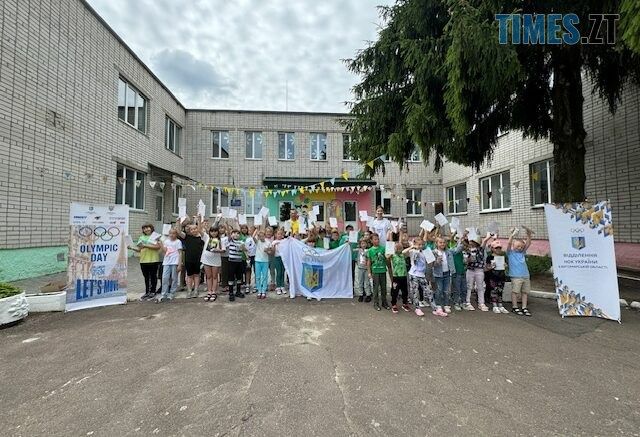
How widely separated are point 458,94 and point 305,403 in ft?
19.1

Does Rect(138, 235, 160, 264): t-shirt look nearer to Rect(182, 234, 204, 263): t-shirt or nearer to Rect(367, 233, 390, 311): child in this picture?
Rect(182, 234, 204, 263): t-shirt

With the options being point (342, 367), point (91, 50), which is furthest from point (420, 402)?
point (91, 50)

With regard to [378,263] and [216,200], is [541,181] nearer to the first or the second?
[378,263]

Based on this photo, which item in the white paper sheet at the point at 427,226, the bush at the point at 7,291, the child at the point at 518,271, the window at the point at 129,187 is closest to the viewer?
the bush at the point at 7,291

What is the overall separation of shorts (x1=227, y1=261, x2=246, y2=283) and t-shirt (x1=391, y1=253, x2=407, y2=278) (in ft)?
11.4

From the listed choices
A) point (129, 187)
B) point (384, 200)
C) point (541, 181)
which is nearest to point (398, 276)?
point (541, 181)

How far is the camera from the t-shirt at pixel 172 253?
692 cm

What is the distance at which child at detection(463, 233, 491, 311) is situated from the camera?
249 inches

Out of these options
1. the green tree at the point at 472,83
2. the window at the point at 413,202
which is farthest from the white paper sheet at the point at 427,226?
A: the window at the point at 413,202

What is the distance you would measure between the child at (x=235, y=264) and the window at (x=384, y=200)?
1340cm

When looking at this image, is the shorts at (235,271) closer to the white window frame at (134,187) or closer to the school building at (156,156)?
the school building at (156,156)

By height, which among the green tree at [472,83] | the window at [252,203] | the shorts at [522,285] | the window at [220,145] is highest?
the window at [220,145]

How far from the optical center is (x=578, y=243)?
228 inches

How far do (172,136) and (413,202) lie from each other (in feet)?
47.6
